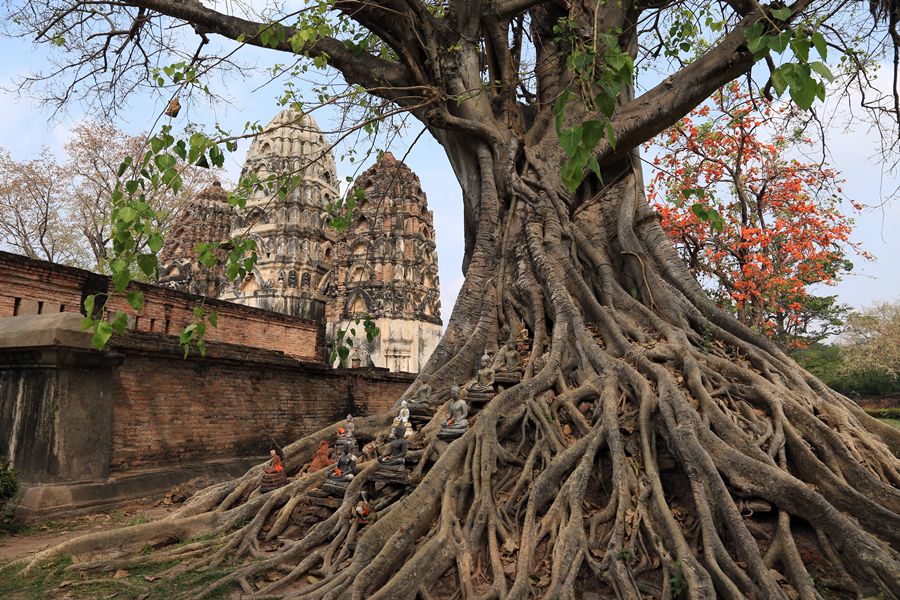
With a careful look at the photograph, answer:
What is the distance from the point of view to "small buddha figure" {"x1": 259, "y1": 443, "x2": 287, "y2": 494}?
5.16 meters

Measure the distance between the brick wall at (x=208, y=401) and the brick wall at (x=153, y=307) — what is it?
135cm

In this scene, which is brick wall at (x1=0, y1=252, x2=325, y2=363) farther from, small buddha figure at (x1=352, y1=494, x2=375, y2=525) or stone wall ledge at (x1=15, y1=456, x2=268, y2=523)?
small buddha figure at (x1=352, y1=494, x2=375, y2=525)

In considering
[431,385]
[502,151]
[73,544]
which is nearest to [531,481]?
[431,385]

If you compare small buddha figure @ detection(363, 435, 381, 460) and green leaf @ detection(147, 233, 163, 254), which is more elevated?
green leaf @ detection(147, 233, 163, 254)

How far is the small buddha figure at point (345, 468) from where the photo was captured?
15.2 ft

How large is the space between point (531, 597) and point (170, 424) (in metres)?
6.18

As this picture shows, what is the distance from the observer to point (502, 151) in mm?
6965

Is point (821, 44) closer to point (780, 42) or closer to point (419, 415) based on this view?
point (780, 42)

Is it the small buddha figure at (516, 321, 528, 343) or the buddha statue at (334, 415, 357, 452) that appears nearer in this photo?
the buddha statue at (334, 415, 357, 452)

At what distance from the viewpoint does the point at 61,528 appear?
218 inches

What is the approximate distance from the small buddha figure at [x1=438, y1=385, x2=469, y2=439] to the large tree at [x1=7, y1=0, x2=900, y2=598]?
4.9 inches

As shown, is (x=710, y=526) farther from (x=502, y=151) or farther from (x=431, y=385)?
(x=502, y=151)

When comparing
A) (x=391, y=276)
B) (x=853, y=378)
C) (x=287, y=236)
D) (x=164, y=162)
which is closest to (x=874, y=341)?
(x=853, y=378)

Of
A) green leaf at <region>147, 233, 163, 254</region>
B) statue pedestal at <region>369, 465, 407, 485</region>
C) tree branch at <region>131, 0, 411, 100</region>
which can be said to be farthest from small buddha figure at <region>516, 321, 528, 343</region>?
green leaf at <region>147, 233, 163, 254</region>
